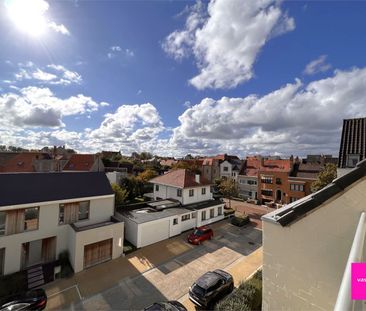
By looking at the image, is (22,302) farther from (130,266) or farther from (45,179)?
(45,179)

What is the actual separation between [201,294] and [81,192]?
1275 centimetres

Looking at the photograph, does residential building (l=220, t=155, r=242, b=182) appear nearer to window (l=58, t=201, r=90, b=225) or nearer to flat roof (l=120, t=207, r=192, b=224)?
flat roof (l=120, t=207, r=192, b=224)

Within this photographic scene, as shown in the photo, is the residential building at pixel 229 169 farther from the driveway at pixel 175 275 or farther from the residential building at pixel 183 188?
the driveway at pixel 175 275

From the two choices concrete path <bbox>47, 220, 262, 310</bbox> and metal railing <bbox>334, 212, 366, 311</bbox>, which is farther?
concrete path <bbox>47, 220, 262, 310</bbox>

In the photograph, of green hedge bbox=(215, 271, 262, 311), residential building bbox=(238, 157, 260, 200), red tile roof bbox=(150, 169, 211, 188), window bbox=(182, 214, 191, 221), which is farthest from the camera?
residential building bbox=(238, 157, 260, 200)

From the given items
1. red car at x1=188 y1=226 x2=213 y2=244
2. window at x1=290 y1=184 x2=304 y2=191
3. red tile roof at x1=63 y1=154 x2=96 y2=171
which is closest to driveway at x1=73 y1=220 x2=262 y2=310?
red car at x1=188 y1=226 x2=213 y2=244

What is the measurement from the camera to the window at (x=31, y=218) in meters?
15.2

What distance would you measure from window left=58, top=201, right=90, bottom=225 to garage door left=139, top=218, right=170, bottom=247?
518 cm

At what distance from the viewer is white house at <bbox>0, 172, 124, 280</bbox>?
47.3 ft

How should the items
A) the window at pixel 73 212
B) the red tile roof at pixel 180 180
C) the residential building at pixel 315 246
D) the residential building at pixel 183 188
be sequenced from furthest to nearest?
the red tile roof at pixel 180 180 → the residential building at pixel 183 188 → the window at pixel 73 212 → the residential building at pixel 315 246

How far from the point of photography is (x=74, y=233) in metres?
15.3

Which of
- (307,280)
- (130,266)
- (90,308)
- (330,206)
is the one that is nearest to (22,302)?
(90,308)

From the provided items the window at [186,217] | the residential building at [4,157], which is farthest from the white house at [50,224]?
the residential building at [4,157]

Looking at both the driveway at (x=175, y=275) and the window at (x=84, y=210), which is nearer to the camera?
the driveway at (x=175, y=275)
